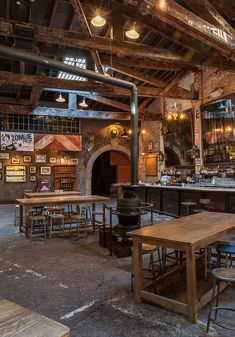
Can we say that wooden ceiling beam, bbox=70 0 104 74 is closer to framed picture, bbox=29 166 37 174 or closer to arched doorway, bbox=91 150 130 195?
framed picture, bbox=29 166 37 174

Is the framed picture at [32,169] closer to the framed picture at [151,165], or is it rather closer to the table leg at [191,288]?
the framed picture at [151,165]

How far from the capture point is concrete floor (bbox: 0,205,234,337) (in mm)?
2439

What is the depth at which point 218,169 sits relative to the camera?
29.1ft

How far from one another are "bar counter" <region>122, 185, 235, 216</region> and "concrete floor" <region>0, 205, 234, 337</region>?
1.89m

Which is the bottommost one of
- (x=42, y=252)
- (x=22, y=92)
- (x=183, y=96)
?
(x=42, y=252)

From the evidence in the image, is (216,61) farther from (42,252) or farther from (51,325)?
(51,325)

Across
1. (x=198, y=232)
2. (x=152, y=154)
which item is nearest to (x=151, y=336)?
(x=198, y=232)

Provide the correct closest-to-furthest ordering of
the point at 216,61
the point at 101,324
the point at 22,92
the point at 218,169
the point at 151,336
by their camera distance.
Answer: the point at 151,336 → the point at 101,324 → the point at 216,61 → the point at 218,169 → the point at 22,92

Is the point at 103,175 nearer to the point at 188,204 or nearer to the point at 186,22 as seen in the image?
the point at 188,204

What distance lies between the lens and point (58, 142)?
41.7 feet

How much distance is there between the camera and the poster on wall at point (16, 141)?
11945 millimetres

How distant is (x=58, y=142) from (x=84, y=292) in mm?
10094

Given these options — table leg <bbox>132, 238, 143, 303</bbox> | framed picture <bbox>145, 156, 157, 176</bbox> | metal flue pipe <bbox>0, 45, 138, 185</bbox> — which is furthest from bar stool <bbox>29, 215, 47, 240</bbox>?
framed picture <bbox>145, 156, 157, 176</bbox>

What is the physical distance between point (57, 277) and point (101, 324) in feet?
4.49
